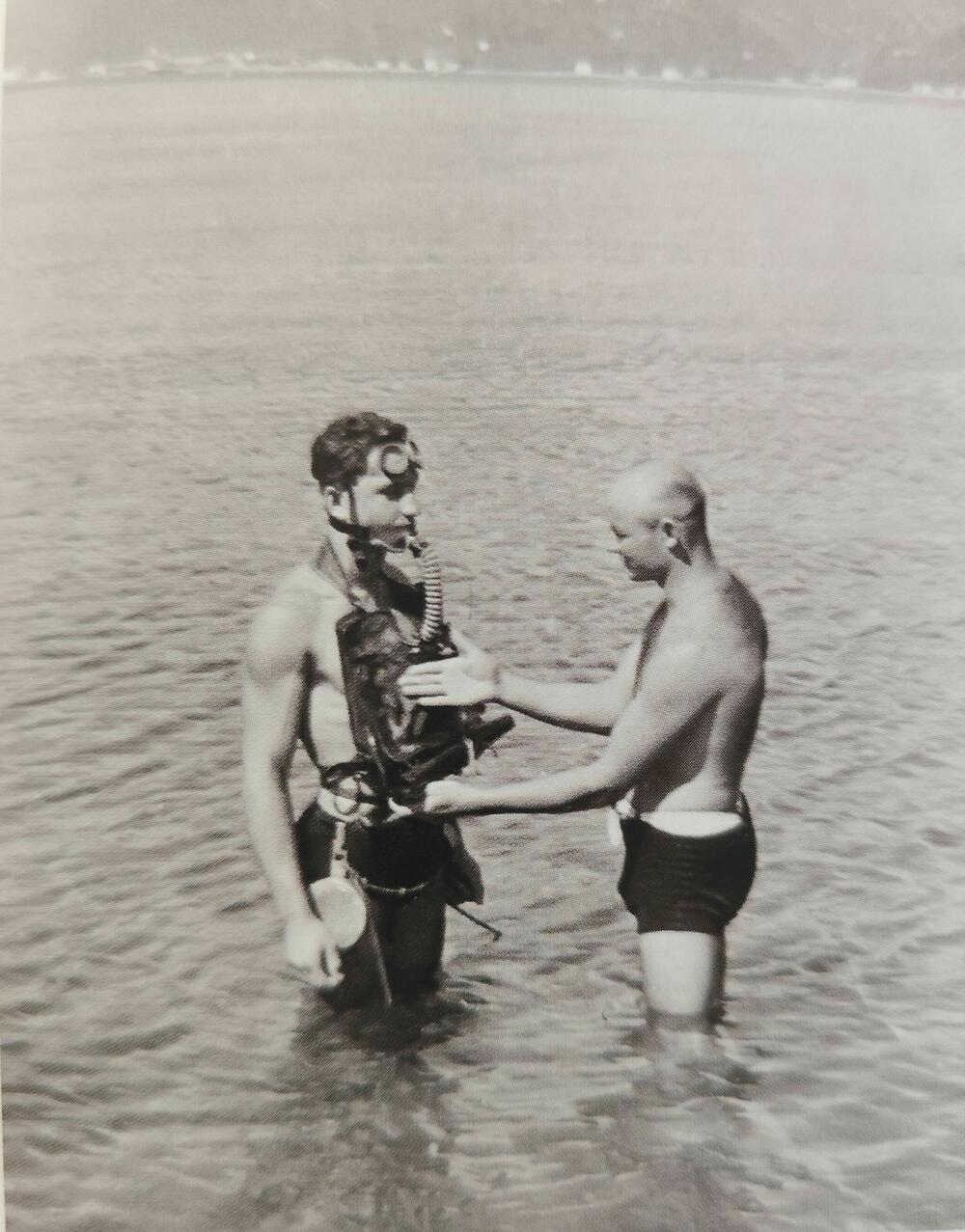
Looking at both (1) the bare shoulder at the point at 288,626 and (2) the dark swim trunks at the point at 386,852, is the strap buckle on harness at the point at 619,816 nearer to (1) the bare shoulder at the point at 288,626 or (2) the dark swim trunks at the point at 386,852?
(2) the dark swim trunks at the point at 386,852

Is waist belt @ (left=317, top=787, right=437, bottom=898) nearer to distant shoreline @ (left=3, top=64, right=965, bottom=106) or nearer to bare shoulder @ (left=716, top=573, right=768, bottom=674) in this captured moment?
bare shoulder @ (left=716, top=573, right=768, bottom=674)

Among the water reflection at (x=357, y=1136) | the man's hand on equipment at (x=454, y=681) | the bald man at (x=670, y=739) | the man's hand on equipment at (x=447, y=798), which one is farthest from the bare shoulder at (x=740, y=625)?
the water reflection at (x=357, y=1136)

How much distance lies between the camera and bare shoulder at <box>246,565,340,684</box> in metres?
2.21

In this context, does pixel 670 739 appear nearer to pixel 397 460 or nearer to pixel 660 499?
pixel 660 499

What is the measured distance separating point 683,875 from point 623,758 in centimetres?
24

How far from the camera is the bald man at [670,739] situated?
7.47ft

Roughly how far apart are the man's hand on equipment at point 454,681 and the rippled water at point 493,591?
0.18 m

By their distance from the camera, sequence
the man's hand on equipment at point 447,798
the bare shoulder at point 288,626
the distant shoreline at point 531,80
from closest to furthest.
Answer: the bare shoulder at point 288,626
the man's hand on equipment at point 447,798
the distant shoreline at point 531,80

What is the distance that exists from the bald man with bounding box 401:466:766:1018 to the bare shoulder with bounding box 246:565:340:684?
0.66ft

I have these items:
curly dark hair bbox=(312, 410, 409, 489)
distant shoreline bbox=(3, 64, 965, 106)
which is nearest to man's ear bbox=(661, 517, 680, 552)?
curly dark hair bbox=(312, 410, 409, 489)

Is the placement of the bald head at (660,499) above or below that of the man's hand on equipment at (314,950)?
above

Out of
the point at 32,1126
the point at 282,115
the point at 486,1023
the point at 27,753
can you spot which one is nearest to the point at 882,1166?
the point at 486,1023

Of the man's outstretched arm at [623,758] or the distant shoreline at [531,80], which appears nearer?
the man's outstretched arm at [623,758]

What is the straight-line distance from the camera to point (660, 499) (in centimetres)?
237
